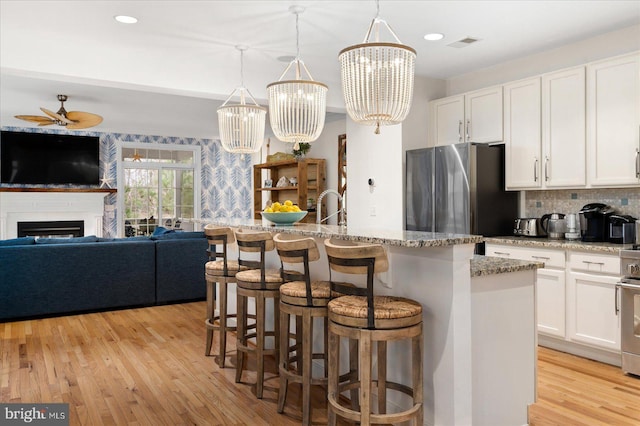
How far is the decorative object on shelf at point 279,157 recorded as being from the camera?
8.47 metres

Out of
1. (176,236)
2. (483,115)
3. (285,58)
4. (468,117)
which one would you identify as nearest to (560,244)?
(483,115)

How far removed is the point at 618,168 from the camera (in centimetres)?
384

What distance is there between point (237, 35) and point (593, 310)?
360 cm

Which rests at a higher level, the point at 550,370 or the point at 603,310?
the point at 603,310

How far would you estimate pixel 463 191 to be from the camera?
4.62m

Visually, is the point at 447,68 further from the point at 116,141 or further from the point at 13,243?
the point at 116,141

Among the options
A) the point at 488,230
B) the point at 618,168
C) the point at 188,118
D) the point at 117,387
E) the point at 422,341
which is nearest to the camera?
the point at 422,341

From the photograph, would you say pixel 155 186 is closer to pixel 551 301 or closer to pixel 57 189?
pixel 57 189

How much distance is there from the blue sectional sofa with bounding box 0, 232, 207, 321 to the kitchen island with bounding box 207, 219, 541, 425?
3643mm

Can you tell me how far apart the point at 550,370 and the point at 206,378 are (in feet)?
8.13

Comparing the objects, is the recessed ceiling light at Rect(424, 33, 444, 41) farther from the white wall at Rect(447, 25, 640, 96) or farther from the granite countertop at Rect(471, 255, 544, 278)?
the granite countertop at Rect(471, 255, 544, 278)

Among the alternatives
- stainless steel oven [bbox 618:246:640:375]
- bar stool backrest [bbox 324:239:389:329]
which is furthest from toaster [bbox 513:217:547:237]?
bar stool backrest [bbox 324:239:389:329]

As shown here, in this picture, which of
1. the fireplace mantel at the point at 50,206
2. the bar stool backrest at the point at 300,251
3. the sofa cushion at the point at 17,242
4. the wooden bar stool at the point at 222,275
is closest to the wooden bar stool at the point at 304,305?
the bar stool backrest at the point at 300,251

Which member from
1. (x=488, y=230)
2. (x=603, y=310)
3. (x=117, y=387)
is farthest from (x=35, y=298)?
(x=603, y=310)
